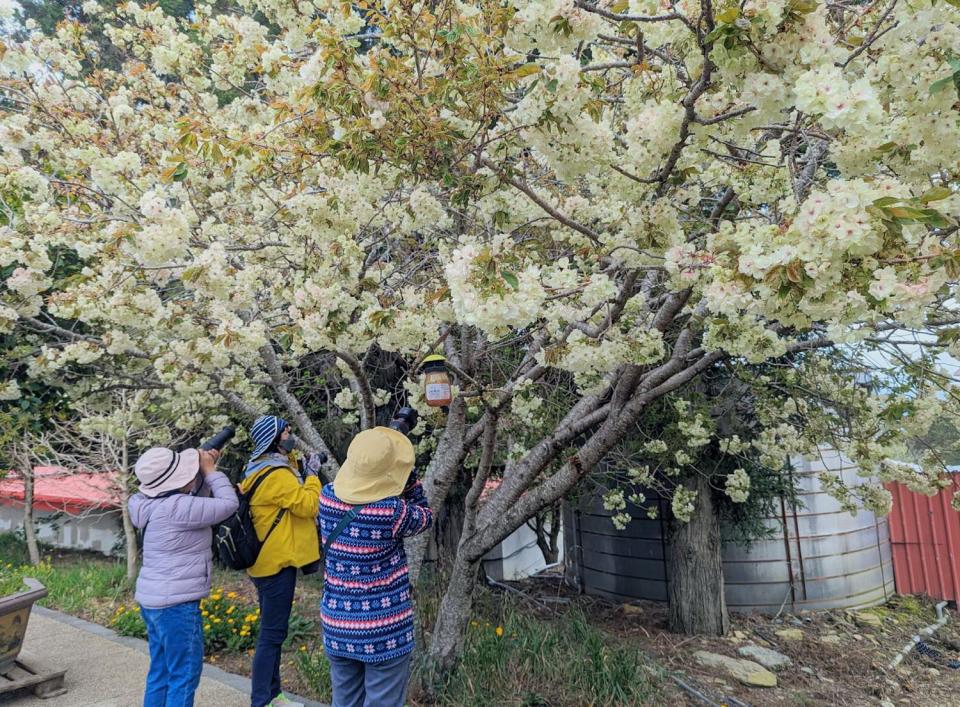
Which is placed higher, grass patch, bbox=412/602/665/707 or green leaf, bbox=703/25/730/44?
green leaf, bbox=703/25/730/44

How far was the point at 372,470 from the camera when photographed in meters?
2.86

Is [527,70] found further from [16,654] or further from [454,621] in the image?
[16,654]

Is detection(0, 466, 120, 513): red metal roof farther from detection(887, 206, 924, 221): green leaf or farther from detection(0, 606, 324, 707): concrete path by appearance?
detection(887, 206, 924, 221): green leaf

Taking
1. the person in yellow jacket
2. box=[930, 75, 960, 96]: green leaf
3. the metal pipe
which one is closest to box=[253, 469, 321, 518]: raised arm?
the person in yellow jacket

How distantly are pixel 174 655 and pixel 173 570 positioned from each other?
0.44 m

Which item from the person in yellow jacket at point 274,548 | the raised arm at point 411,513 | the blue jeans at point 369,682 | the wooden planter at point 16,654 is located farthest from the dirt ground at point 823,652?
the wooden planter at point 16,654

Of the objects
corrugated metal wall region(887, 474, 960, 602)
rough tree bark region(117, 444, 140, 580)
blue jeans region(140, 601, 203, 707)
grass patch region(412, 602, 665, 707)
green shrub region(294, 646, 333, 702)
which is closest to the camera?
blue jeans region(140, 601, 203, 707)

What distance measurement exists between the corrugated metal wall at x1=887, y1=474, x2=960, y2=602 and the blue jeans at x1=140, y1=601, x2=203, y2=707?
9.54 meters

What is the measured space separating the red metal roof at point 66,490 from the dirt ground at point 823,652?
20.8 feet

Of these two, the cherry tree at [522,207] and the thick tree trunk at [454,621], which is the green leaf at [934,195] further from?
the thick tree trunk at [454,621]

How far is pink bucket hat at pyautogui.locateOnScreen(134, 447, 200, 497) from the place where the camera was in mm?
3281

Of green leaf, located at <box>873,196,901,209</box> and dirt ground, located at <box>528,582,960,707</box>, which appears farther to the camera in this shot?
dirt ground, located at <box>528,582,960,707</box>

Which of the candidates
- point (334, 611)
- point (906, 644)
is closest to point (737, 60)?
point (334, 611)

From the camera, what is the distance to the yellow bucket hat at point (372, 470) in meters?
2.86
